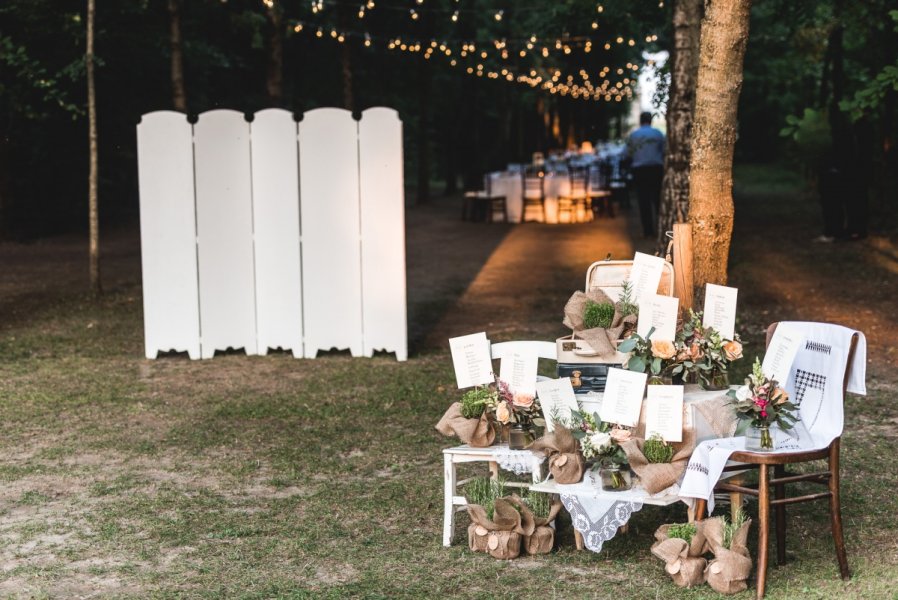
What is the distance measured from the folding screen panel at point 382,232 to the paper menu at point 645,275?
14.9ft

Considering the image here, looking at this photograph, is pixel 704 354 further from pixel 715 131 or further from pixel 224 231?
pixel 224 231

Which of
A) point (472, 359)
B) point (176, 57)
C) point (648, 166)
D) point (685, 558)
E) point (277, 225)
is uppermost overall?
point (176, 57)

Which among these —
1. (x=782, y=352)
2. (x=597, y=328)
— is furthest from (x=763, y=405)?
Answer: (x=597, y=328)

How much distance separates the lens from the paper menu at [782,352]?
5.39 meters

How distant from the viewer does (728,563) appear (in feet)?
16.6

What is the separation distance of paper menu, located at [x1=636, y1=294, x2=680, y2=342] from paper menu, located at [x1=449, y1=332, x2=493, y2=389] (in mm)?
765

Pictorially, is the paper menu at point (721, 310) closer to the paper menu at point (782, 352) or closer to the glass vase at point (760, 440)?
the paper menu at point (782, 352)

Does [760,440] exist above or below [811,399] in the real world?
below

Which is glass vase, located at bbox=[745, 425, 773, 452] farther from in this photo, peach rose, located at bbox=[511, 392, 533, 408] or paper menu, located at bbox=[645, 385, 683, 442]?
peach rose, located at bbox=[511, 392, 533, 408]

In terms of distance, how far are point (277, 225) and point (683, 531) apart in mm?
6408

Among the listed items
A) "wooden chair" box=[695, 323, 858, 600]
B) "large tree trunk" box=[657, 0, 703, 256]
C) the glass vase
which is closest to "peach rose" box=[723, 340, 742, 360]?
the glass vase

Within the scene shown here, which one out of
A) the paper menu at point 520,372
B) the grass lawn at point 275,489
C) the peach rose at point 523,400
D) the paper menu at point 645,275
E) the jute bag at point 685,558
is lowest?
the grass lawn at point 275,489

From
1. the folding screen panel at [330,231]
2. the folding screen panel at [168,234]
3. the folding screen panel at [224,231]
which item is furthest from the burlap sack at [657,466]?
the folding screen panel at [168,234]

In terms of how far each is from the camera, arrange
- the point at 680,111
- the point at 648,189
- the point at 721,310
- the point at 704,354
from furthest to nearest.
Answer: the point at 648,189, the point at 680,111, the point at 721,310, the point at 704,354
